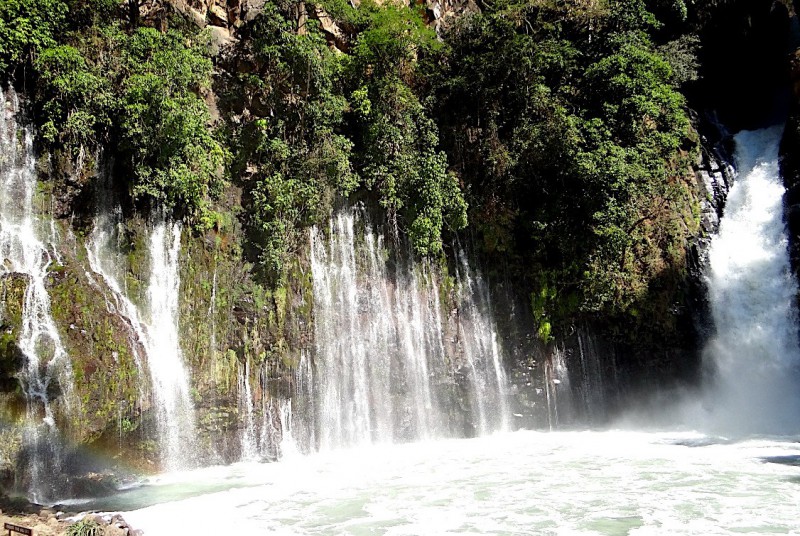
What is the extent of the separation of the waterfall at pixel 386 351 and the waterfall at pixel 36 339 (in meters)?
5.36

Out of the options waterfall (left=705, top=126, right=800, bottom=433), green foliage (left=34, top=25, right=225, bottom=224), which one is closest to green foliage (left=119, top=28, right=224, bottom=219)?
green foliage (left=34, top=25, right=225, bottom=224)

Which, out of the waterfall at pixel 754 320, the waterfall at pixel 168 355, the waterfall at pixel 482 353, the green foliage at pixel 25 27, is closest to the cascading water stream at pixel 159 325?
the waterfall at pixel 168 355

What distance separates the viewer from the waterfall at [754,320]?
1694cm

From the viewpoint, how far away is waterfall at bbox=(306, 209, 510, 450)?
14984 mm

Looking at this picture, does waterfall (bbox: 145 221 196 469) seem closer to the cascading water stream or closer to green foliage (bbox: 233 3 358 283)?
the cascading water stream

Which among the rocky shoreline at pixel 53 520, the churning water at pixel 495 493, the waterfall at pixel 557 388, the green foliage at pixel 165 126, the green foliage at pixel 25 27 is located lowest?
the churning water at pixel 495 493

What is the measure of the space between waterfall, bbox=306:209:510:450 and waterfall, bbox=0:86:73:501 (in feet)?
17.6

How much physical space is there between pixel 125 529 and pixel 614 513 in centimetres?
711

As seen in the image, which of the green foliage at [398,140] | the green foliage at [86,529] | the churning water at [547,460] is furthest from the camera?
the green foliage at [398,140]

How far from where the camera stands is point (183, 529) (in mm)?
8766

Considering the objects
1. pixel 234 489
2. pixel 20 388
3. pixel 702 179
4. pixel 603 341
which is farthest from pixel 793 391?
pixel 20 388

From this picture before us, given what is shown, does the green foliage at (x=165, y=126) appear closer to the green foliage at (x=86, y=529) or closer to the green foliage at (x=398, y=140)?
the green foliage at (x=398, y=140)

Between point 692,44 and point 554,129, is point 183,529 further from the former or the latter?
point 692,44

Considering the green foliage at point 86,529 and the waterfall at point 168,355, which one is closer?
the green foliage at point 86,529
